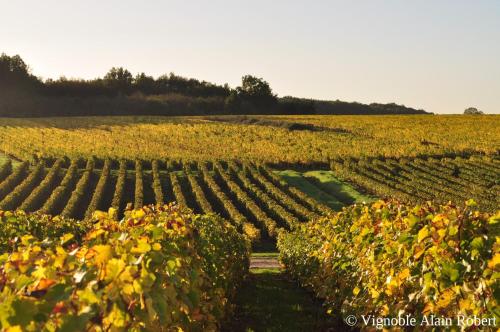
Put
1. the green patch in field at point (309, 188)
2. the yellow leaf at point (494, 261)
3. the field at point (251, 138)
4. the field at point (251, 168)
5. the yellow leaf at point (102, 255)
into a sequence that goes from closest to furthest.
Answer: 1. the yellow leaf at point (102, 255)
2. the yellow leaf at point (494, 261)
3. the field at point (251, 168)
4. the green patch in field at point (309, 188)
5. the field at point (251, 138)

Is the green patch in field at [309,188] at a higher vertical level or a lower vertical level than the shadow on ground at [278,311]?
lower

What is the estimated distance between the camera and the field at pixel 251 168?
139 ft

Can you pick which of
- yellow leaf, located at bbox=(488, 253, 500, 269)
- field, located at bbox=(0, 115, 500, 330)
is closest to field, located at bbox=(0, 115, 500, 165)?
field, located at bbox=(0, 115, 500, 330)

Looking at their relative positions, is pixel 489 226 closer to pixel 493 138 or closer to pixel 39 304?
pixel 39 304

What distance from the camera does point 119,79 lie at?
132500 mm

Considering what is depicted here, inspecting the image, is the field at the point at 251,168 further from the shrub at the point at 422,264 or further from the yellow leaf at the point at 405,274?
the yellow leaf at the point at 405,274

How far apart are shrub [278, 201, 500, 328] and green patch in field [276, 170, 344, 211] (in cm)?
3628

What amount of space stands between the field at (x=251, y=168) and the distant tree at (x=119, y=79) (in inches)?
1768

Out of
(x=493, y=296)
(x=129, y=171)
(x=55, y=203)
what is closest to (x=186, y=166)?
(x=129, y=171)

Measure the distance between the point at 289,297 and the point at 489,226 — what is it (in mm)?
9196

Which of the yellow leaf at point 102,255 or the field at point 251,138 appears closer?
the yellow leaf at point 102,255

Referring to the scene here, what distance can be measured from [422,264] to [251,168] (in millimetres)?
49127

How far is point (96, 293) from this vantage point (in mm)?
3857

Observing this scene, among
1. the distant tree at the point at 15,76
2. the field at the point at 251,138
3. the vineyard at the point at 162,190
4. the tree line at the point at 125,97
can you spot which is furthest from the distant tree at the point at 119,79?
the vineyard at the point at 162,190
